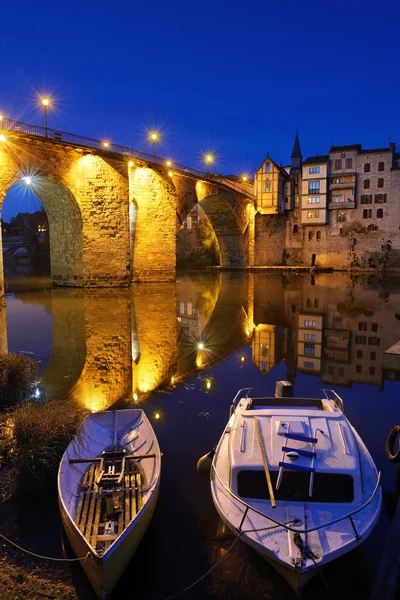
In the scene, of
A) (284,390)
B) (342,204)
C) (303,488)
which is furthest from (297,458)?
(342,204)

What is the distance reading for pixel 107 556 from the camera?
3648 mm

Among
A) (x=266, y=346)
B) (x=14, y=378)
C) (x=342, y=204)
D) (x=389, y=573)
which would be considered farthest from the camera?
(x=342, y=204)

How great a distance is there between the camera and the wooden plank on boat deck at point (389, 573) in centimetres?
397

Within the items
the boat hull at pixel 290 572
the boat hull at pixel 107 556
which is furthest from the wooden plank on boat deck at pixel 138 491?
the boat hull at pixel 290 572

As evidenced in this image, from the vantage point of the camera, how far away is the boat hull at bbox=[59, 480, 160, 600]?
12.0 ft

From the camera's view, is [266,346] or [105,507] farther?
[266,346]

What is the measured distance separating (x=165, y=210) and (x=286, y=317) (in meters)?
16.2

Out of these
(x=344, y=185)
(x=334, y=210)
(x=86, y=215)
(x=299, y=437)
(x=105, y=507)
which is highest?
(x=344, y=185)

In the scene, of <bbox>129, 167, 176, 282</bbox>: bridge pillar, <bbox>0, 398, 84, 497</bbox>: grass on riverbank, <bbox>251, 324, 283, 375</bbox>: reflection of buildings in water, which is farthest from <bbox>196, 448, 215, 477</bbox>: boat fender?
<bbox>129, 167, 176, 282</bbox>: bridge pillar

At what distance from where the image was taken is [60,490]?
15.0 ft

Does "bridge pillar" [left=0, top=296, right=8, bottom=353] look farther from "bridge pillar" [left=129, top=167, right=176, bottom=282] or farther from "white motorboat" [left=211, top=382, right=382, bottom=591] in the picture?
"bridge pillar" [left=129, top=167, right=176, bottom=282]

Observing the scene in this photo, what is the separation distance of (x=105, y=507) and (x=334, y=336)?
466 inches

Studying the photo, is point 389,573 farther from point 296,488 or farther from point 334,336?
point 334,336

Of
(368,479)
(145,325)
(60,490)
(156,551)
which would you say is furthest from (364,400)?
(145,325)
